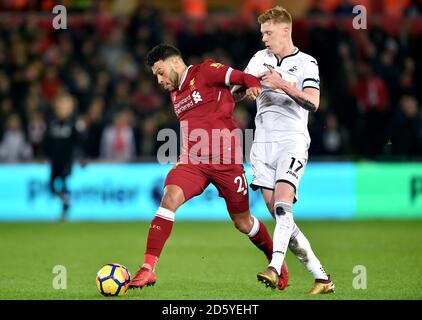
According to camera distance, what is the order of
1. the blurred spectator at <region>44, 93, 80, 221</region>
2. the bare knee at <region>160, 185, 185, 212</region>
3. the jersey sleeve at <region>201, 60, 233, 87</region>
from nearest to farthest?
1. the bare knee at <region>160, 185, 185, 212</region>
2. the jersey sleeve at <region>201, 60, 233, 87</region>
3. the blurred spectator at <region>44, 93, 80, 221</region>

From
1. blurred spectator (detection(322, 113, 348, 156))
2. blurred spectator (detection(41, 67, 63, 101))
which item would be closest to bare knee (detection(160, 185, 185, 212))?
blurred spectator (detection(322, 113, 348, 156))

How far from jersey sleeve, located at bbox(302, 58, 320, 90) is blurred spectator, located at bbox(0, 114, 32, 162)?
9.77 meters

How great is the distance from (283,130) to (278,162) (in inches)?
10.9

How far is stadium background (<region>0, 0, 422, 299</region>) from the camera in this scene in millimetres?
16859

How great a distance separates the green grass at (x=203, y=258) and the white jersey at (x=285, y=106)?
1.35 m

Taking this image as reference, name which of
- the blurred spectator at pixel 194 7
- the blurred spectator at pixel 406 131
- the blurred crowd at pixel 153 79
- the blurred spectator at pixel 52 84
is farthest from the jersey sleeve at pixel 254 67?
the blurred spectator at pixel 194 7

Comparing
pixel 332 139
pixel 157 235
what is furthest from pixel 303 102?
pixel 332 139

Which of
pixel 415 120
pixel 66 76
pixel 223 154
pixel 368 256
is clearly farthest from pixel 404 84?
pixel 223 154

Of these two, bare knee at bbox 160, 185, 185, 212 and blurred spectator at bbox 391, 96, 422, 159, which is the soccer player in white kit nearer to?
bare knee at bbox 160, 185, 185, 212

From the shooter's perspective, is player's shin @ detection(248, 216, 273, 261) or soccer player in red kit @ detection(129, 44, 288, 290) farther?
player's shin @ detection(248, 216, 273, 261)

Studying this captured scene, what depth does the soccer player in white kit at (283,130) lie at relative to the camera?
27.3ft

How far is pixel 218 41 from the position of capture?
19531 mm
